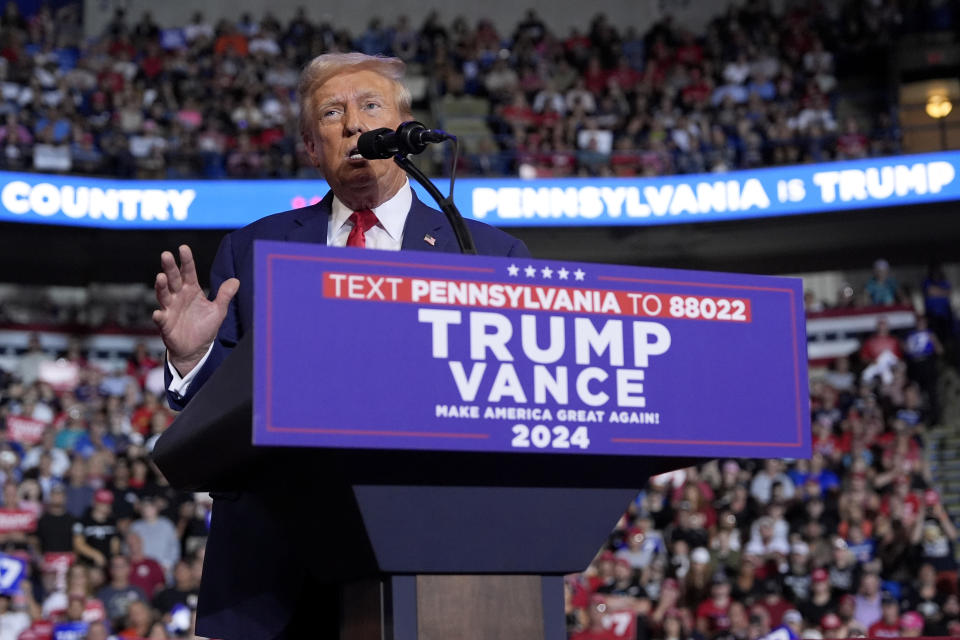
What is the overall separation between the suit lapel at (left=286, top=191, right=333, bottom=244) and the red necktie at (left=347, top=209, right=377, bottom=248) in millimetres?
50

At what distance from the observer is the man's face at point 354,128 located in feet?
7.23

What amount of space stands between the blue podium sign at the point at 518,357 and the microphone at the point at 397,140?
1.39 ft

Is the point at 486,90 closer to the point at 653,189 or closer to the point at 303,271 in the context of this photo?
the point at 653,189

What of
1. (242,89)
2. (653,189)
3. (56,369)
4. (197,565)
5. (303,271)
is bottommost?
(197,565)

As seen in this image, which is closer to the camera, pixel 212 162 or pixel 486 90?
pixel 212 162

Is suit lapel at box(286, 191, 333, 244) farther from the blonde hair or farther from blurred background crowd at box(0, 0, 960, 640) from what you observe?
blurred background crowd at box(0, 0, 960, 640)

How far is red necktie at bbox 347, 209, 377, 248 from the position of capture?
7.17 ft

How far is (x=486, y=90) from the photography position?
16.2m

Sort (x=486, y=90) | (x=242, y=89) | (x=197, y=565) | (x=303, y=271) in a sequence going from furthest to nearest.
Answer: (x=486, y=90) < (x=242, y=89) < (x=197, y=565) < (x=303, y=271)

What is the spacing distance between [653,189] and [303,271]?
12765mm

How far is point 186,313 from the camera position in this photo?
6.66 ft

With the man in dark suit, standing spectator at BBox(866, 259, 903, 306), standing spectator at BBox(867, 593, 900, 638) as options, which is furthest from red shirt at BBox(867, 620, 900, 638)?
the man in dark suit

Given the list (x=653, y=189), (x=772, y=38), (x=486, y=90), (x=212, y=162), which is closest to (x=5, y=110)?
(x=212, y=162)

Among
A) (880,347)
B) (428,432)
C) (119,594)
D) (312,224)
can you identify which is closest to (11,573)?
(119,594)
